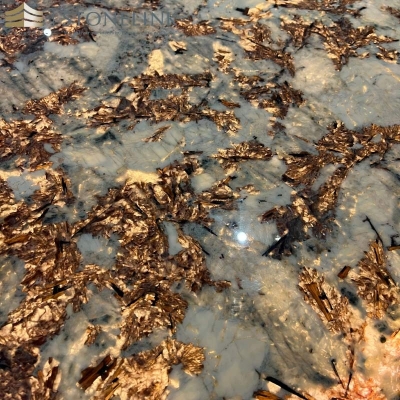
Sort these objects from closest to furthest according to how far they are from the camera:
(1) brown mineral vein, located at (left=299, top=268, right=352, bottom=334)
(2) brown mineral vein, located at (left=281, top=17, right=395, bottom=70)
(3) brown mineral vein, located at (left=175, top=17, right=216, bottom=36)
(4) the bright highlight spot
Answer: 1. (1) brown mineral vein, located at (left=299, top=268, right=352, bottom=334)
2. (4) the bright highlight spot
3. (2) brown mineral vein, located at (left=281, top=17, right=395, bottom=70)
4. (3) brown mineral vein, located at (left=175, top=17, right=216, bottom=36)

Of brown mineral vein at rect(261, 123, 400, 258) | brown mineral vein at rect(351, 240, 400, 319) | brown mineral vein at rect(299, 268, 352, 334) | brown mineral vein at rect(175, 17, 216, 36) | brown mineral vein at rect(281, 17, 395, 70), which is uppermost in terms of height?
brown mineral vein at rect(281, 17, 395, 70)

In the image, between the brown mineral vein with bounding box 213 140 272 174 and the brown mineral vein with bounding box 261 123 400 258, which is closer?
the brown mineral vein with bounding box 261 123 400 258

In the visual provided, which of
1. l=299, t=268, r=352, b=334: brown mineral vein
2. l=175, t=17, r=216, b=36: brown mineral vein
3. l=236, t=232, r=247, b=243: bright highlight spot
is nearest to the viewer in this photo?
l=299, t=268, r=352, b=334: brown mineral vein

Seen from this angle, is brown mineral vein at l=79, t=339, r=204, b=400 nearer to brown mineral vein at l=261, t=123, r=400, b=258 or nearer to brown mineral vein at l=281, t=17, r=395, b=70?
brown mineral vein at l=261, t=123, r=400, b=258

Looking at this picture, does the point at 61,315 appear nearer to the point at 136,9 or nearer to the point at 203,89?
the point at 203,89

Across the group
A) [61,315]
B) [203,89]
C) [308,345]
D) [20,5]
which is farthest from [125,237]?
[20,5]

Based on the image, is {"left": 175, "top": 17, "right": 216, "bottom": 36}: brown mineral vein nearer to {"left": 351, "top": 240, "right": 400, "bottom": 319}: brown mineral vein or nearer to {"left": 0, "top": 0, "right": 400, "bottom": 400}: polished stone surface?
{"left": 0, "top": 0, "right": 400, "bottom": 400}: polished stone surface

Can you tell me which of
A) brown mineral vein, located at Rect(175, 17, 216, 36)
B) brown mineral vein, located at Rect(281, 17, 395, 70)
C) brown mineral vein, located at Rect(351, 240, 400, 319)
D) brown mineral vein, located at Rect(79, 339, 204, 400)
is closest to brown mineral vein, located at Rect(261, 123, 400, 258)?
brown mineral vein, located at Rect(351, 240, 400, 319)

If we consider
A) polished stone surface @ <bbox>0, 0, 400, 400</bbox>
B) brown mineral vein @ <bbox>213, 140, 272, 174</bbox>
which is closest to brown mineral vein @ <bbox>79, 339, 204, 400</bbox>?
polished stone surface @ <bbox>0, 0, 400, 400</bbox>

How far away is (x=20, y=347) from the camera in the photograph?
1727 millimetres

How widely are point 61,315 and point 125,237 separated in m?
0.51

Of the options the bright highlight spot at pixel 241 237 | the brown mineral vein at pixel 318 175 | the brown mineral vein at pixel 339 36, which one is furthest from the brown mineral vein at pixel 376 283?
the brown mineral vein at pixel 339 36

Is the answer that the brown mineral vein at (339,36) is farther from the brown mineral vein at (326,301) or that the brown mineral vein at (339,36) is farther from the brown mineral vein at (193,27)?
the brown mineral vein at (326,301)

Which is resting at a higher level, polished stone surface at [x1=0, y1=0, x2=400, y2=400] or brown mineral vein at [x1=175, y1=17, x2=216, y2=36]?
brown mineral vein at [x1=175, y1=17, x2=216, y2=36]
